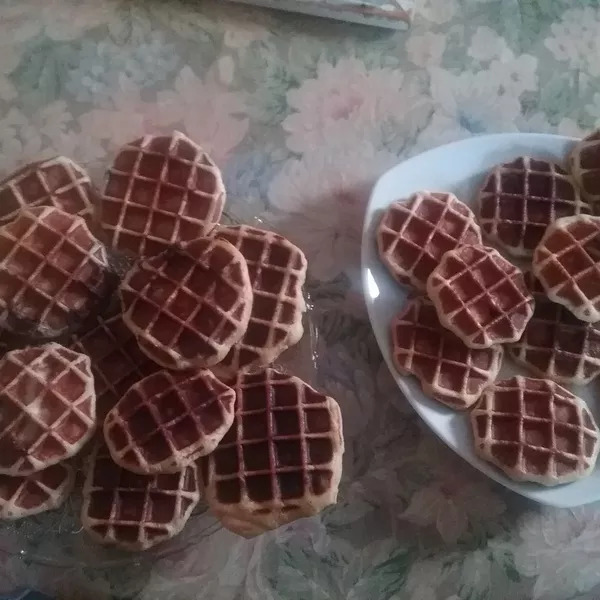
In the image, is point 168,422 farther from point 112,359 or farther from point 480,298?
point 480,298

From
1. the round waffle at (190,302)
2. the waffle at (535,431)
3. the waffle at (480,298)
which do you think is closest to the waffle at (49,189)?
the round waffle at (190,302)

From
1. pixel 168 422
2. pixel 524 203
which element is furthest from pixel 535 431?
pixel 168 422

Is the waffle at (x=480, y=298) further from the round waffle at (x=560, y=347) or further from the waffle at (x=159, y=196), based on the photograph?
the waffle at (x=159, y=196)

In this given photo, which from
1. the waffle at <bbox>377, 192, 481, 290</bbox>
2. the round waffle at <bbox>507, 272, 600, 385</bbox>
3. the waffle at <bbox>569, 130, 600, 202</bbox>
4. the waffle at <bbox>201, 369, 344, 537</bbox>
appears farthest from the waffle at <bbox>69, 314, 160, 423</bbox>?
the waffle at <bbox>569, 130, 600, 202</bbox>

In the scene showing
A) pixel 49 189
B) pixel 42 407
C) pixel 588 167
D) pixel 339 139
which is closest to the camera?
pixel 42 407

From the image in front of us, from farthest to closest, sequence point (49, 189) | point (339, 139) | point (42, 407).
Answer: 1. point (339, 139)
2. point (49, 189)
3. point (42, 407)

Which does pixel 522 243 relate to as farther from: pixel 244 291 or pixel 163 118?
pixel 163 118

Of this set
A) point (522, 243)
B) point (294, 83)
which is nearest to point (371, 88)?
point (294, 83)

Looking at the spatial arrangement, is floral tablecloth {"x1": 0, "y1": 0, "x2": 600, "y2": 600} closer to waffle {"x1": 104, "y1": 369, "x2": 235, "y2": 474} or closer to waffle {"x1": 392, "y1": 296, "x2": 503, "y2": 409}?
waffle {"x1": 392, "y1": 296, "x2": 503, "y2": 409}

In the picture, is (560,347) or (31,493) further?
(560,347)
